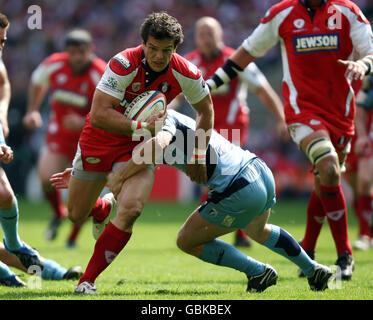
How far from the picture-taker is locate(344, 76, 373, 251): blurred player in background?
25.0ft

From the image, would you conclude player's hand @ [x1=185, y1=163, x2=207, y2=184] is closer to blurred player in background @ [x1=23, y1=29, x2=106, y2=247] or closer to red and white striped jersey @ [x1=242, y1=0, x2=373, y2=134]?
red and white striped jersey @ [x1=242, y1=0, x2=373, y2=134]

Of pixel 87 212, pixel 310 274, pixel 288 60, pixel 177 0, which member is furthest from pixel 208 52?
pixel 177 0

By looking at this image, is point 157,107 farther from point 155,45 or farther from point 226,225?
point 226,225

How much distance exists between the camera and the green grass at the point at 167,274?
14.1ft

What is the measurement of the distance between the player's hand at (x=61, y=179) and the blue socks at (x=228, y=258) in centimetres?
125

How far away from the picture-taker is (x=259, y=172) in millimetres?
4402

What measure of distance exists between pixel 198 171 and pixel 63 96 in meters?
4.56

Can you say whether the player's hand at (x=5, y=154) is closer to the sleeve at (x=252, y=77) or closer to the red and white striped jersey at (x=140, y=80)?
the red and white striped jersey at (x=140, y=80)

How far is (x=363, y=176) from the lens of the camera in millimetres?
7945

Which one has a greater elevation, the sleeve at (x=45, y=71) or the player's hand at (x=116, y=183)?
the sleeve at (x=45, y=71)

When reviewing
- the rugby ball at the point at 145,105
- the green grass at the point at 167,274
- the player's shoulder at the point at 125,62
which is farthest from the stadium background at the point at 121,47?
the player's shoulder at the point at 125,62

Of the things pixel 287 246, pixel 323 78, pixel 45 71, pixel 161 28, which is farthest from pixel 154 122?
pixel 45 71

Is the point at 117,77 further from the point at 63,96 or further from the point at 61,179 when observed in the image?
the point at 63,96

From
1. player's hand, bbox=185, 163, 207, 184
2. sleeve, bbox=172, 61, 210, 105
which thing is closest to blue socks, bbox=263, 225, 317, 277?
player's hand, bbox=185, 163, 207, 184
